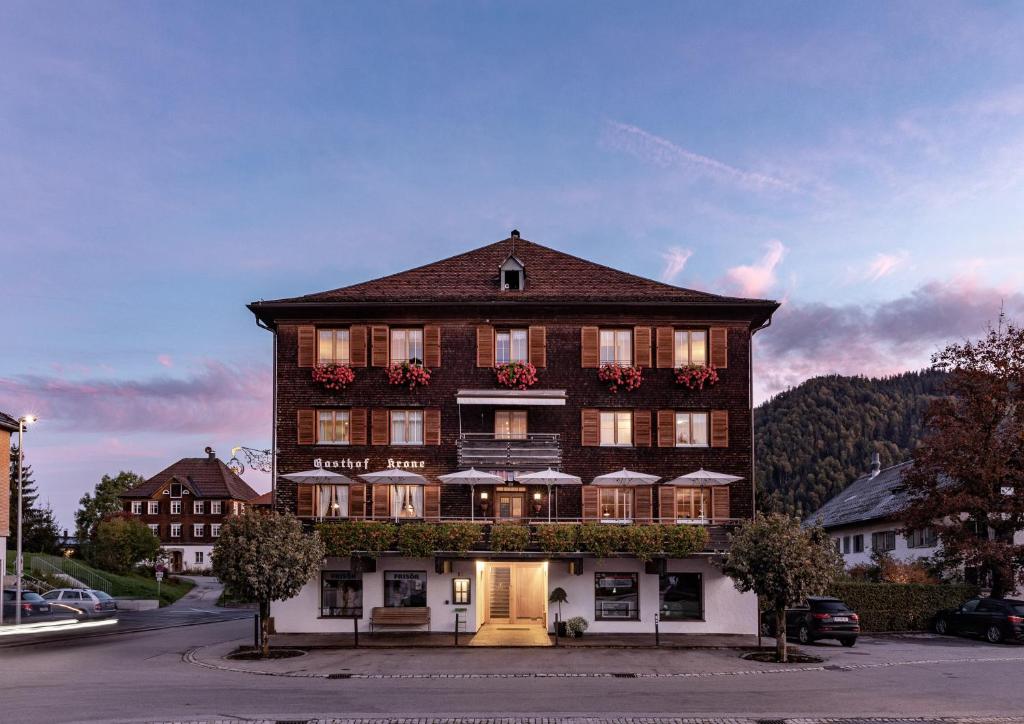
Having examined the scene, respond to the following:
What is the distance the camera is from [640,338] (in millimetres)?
39188

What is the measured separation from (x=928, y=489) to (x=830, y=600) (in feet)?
36.8

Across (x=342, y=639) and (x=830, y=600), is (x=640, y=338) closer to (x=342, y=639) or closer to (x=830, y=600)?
(x=830, y=600)

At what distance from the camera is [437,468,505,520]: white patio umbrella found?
36.1 m

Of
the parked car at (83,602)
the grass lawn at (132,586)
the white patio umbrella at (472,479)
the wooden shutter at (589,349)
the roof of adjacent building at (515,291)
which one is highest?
the roof of adjacent building at (515,291)

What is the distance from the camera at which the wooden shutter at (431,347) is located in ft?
128

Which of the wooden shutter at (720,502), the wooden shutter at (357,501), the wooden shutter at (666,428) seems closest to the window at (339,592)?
the wooden shutter at (357,501)

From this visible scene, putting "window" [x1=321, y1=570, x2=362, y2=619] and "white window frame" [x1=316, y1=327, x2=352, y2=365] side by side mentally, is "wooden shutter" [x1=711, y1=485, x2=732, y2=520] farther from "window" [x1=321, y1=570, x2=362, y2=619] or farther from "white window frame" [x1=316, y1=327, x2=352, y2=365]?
"white window frame" [x1=316, y1=327, x2=352, y2=365]

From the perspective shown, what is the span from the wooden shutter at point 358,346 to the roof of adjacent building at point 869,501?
29527mm

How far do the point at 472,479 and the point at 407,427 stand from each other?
158 inches

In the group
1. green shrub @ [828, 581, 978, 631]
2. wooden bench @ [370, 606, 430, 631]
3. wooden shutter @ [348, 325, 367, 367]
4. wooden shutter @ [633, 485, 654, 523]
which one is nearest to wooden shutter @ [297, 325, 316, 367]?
wooden shutter @ [348, 325, 367, 367]

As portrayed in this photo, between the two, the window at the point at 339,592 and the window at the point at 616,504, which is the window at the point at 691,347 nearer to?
the window at the point at 616,504

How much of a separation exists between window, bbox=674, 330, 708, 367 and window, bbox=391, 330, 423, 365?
32.8ft

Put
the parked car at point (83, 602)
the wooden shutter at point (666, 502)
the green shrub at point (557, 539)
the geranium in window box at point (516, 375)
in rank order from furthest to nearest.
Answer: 1. the parked car at point (83, 602)
2. the geranium in window box at point (516, 375)
3. the wooden shutter at point (666, 502)
4. the green shrub at point (557, 539)

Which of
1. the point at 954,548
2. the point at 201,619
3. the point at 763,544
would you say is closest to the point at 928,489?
the point at 954,548
